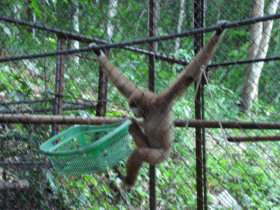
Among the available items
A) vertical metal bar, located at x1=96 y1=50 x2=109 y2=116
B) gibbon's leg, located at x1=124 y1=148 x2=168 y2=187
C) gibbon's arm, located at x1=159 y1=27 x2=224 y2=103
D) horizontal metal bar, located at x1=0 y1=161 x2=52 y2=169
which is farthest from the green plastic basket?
vertical metal bar, located at x1=96 y1=50 x2=109 y2=116

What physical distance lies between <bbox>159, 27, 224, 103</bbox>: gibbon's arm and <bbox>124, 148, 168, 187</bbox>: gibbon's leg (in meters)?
0.66

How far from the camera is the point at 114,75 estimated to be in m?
3.84

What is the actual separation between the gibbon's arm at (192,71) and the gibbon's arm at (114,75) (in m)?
0.53

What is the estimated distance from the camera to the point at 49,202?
3395mm

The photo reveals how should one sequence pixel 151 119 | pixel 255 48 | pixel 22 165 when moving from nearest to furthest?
pixel 22 165 → pixel 151 119 → pixel 255 48

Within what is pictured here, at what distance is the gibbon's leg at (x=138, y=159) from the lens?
3047 mm

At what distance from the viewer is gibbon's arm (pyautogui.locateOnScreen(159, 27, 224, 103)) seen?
2665 millimetres

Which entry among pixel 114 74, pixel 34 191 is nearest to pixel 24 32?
pixel 114 74

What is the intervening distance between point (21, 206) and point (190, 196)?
267 cm

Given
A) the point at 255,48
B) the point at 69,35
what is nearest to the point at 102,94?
the point at 69,35

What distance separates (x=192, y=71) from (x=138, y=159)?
3.63ft

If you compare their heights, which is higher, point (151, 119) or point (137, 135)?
point (151, 119)

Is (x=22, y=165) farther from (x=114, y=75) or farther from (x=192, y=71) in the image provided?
(x=192, y=71)

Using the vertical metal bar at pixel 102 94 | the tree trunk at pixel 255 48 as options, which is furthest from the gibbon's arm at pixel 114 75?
the tree trunk at pixel 255 48
